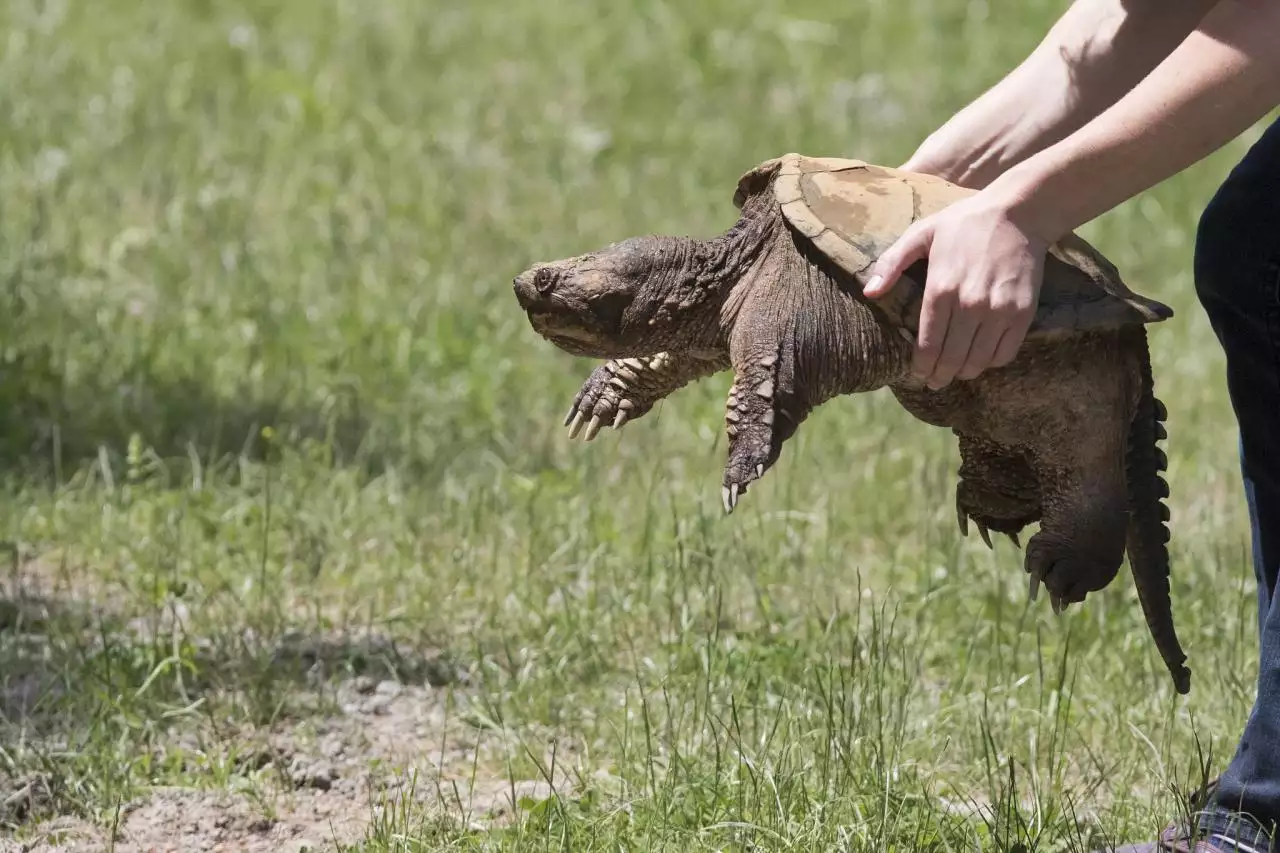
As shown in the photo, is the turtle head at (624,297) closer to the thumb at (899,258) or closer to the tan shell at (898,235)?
the tan shell at (898,235)

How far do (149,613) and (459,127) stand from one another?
4290 mm

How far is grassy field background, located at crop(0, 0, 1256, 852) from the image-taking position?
3160mm

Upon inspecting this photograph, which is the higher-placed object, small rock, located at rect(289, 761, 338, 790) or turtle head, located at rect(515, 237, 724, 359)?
turtle head, located at rect(515, 237, 724, 359)

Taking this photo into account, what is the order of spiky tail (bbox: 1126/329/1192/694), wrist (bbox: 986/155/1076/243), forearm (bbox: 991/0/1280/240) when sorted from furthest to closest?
1. spiky tail (bbox: 1126/329/1192/694)
2. wrist (bbox: 986/155/1076/243)
3. forearm (bbox: 991/0/1280/240)

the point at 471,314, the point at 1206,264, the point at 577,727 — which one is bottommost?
the point at 577,727

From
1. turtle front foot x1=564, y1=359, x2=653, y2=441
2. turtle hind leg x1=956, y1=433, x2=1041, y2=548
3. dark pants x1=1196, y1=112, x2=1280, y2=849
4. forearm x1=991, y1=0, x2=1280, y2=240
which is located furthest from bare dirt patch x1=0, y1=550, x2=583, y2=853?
forearm x1=991, y1=0, x2=1280, y2=240

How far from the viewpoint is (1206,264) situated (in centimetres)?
280

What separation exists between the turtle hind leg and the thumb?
0.46 m

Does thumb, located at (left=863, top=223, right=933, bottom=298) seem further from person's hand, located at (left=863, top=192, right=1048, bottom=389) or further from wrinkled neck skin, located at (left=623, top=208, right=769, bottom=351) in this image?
wrinkled neck skin, located at (left=623, top=208, right=769, bottom=351)

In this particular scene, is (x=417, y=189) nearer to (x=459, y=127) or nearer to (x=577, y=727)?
(x=459, y=127)

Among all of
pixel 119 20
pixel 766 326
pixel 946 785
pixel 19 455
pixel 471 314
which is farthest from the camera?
pixel 119 20

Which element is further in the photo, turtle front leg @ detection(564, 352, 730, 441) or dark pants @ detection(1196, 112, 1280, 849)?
turtle front leg @ detection(564, 352, 730, 441)

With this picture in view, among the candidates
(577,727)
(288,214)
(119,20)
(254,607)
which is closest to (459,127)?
(288,214)

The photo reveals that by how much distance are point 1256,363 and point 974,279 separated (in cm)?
59
